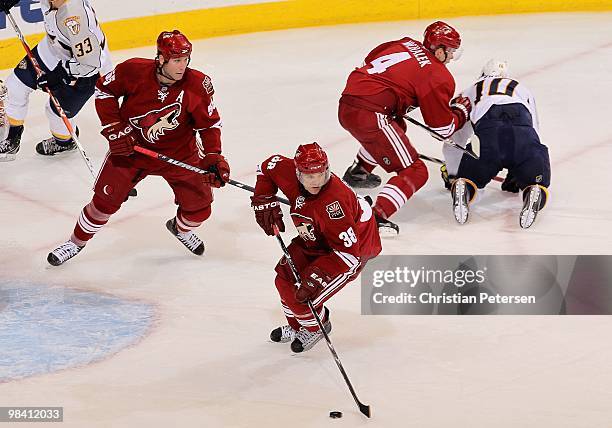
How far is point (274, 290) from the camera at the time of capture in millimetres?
4352

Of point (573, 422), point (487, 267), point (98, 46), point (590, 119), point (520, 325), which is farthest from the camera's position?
point (590, 119)

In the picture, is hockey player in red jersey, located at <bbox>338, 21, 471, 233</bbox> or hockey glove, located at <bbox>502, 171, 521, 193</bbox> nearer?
hockey player in red jersey, located at <bbox>338, 21, 471, 233</bbox>

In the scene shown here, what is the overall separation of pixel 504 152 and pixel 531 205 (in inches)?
10.7

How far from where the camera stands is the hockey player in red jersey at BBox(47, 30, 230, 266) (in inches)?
166

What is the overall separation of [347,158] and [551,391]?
8.05ft

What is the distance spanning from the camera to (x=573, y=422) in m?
3.38

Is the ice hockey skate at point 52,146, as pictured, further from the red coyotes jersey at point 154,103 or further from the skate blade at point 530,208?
the skate blade at point 530,208

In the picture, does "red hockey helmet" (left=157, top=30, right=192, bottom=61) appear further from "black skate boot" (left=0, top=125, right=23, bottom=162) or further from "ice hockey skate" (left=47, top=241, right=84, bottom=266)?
"black skate boot" (left=0, top=125, right=23, bottom=162)

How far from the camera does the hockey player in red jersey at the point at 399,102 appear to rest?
4.82m

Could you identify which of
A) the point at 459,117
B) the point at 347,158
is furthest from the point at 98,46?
the point at 459,117

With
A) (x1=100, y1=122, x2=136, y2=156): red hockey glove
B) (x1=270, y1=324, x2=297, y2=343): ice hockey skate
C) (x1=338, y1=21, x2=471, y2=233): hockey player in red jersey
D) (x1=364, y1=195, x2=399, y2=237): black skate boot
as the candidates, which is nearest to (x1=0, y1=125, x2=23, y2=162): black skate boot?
(x1=100, y1=122, x2=136, y2=156): red hockey glove

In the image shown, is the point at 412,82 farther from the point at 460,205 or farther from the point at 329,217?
the point at 329,217

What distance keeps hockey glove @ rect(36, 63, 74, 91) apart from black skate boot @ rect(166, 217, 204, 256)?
1325 millimetres

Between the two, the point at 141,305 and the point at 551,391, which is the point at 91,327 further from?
the point at 551,391
